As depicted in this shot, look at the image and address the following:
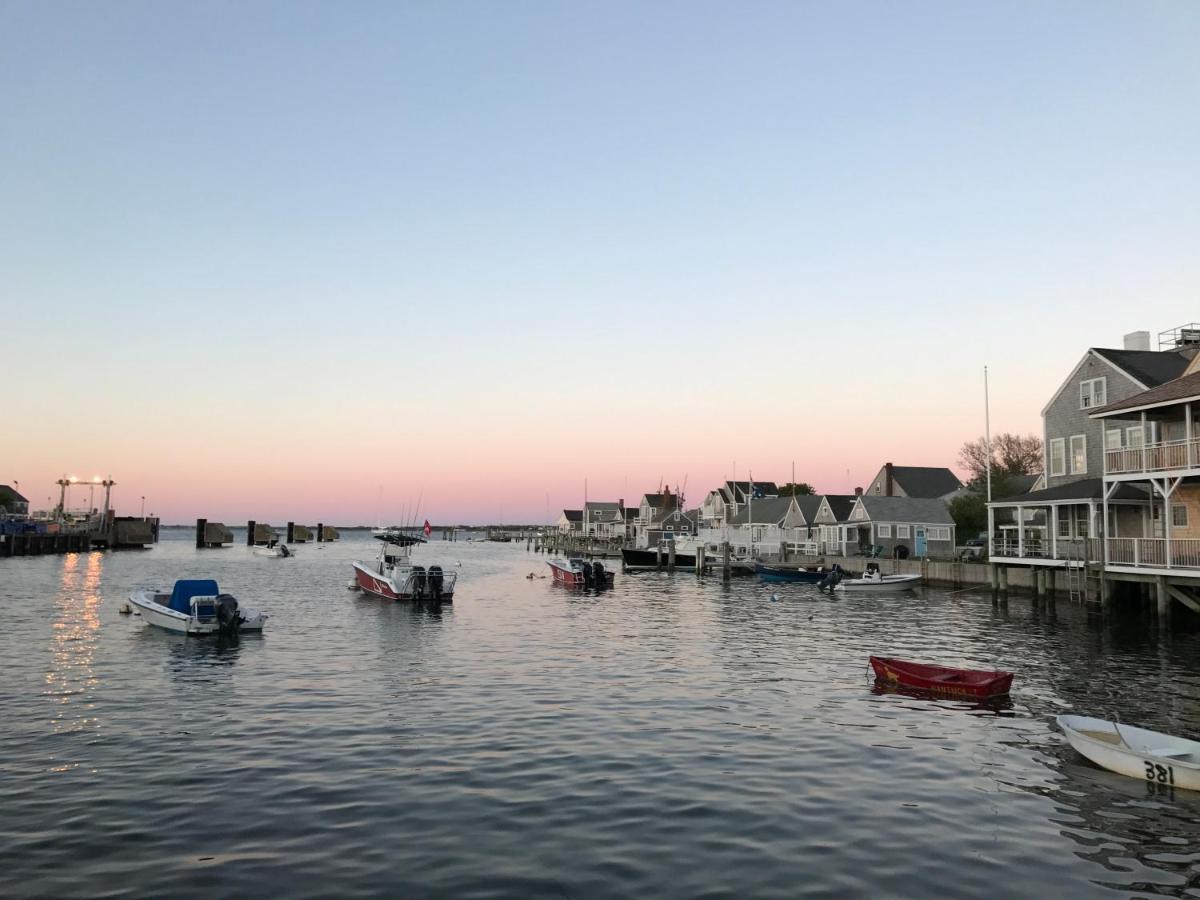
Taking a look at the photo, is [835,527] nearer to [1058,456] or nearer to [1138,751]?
[1058,456]

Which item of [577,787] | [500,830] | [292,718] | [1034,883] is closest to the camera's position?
[1034,883]

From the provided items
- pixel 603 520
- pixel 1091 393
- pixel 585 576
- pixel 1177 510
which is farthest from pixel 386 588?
pixel 603 520

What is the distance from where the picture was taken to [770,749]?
61.2 feet

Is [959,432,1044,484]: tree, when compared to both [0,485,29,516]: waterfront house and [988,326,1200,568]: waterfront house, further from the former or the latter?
[0,485,29,516]: waterfront house

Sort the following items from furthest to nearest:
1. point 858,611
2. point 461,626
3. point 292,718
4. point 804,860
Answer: point 858,611, point 461,626, point 292,718, point 804,860

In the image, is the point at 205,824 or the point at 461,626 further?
the point at 461,626

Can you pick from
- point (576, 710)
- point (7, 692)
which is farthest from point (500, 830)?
point (7, 692)

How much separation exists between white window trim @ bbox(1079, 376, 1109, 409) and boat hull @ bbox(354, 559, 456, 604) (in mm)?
41793

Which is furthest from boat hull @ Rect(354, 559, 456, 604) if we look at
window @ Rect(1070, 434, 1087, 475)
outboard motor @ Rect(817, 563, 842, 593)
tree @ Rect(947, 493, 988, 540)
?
tree @ Rect(947, 493, 988, 540)

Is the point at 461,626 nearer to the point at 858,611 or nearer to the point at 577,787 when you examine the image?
the point at 858,611

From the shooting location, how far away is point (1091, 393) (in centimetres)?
5275

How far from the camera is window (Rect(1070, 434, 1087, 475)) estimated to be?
175 ft

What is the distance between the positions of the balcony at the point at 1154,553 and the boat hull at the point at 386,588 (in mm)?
37604

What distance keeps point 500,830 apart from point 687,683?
14.0 m
